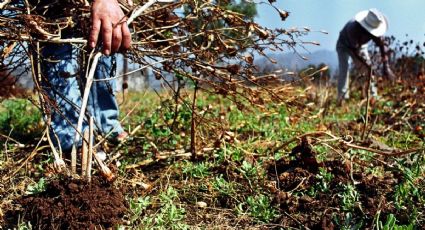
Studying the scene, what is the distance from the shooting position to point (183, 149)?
2982 millimetres

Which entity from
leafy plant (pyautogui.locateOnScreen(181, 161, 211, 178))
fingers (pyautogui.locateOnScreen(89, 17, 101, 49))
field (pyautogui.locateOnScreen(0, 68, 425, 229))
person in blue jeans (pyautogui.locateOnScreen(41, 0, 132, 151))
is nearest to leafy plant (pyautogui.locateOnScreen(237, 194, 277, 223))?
field (pyautogui.locateOnScreen(0, 68, 425, 229))

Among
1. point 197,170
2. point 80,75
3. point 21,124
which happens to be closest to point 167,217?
point 197,170

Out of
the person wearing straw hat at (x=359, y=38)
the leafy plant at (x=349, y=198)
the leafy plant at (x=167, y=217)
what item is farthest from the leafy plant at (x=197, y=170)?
the person wearing straw hat at (x=359, y=38)

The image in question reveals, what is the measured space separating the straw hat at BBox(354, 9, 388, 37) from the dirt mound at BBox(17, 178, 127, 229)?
20.0 ft

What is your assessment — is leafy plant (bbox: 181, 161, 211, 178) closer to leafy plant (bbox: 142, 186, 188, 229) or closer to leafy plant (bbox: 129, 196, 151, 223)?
leafy plant (bbox: 142, 186, 188, 229)

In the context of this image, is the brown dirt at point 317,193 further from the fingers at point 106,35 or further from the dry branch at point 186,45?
the fingers at point 106,35

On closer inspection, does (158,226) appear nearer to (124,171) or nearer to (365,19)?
(124,171)

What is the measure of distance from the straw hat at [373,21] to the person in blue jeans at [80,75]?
4964 mm

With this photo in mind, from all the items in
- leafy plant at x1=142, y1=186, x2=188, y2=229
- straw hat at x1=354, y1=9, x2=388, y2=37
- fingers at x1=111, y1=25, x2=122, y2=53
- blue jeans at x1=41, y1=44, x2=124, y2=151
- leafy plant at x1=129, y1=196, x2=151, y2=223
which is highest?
straw hat at x1=354, y1=9, x2=388, y2=37

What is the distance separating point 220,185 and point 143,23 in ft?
3.65

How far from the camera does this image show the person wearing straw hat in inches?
285

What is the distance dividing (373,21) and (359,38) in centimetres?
39

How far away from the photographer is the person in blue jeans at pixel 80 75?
6.64ft

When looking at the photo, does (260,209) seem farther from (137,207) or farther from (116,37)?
(116,37)
